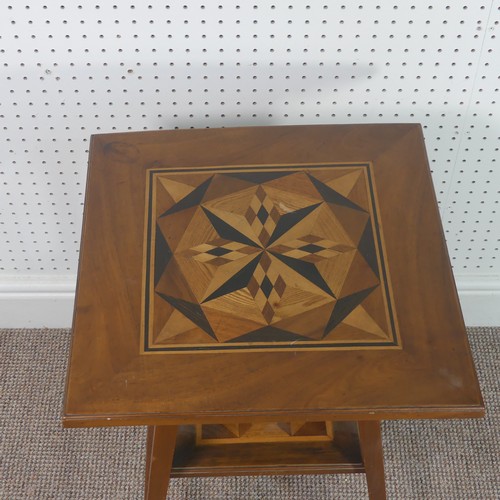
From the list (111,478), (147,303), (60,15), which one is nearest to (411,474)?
(111,478)

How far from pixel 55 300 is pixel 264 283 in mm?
801

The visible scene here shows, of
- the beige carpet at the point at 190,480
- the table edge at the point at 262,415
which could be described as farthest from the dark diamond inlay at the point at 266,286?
the beige carpet at the point at 190,480

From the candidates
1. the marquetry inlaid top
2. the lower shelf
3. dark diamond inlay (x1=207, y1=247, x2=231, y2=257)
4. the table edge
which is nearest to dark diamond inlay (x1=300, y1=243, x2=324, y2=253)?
the marquetry inlaid top

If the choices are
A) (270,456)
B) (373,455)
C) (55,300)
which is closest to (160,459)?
(270,456)

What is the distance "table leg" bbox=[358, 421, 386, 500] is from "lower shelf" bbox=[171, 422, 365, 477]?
0.03 metres

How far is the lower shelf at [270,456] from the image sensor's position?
46.3 inches

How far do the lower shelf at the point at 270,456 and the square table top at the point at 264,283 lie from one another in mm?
413

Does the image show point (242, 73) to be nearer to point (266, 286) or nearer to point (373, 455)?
point (266, 286)

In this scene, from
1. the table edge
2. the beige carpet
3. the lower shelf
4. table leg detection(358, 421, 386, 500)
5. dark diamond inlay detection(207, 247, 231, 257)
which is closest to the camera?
the table edge

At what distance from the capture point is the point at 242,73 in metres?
1.08

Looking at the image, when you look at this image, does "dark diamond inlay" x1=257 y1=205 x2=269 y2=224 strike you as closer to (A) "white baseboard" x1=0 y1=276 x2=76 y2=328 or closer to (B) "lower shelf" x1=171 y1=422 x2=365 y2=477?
(B) "lower shelf" x1=171 y1=422 x2=365 y2=477

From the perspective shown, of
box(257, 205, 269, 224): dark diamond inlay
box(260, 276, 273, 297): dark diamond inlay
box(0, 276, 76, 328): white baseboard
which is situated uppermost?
box(257, 205, 269, 224): dark diamond inlay

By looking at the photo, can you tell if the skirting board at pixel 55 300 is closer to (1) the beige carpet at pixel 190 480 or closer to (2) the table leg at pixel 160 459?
(1) the beige carpet at pixel 190 480

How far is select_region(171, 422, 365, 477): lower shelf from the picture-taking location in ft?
3.86
